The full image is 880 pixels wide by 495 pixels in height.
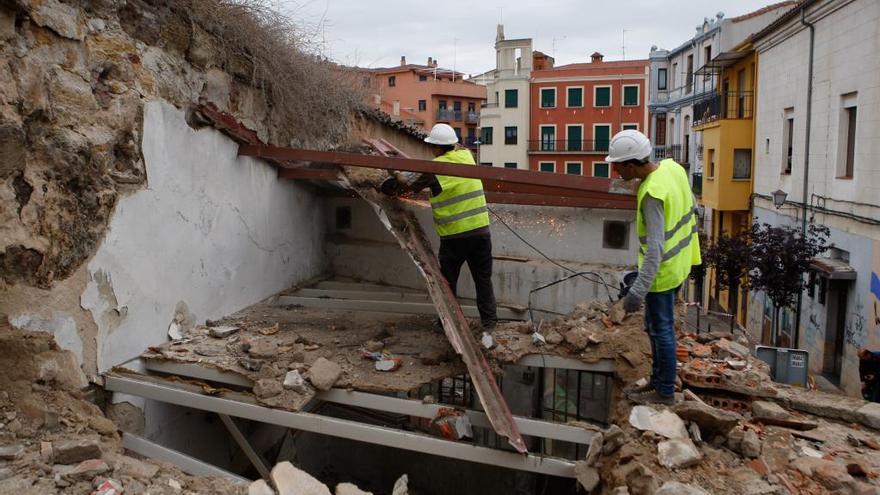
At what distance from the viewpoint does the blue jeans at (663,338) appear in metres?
4.42

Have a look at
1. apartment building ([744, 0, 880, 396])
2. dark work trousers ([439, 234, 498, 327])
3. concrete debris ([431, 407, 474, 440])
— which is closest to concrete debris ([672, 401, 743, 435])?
concrete debris ([431, 407, 474, 440])

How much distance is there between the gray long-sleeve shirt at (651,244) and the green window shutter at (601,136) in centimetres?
3768

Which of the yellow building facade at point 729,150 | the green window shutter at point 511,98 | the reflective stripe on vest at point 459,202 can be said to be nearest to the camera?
the reflective stripe on vest at point 459,202

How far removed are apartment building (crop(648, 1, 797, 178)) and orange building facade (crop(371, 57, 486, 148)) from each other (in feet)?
46.7

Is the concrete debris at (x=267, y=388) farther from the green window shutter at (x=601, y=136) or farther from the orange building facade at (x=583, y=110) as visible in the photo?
the green window shutter at (x=601, y=136)

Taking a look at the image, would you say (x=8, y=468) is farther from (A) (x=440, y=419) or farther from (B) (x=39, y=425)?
(A) (x=440, y=419)

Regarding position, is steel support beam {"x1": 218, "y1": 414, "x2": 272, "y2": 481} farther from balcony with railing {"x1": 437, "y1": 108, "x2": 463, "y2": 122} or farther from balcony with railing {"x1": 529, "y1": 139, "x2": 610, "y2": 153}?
balcony with railing {"x1": 437, "y1": 108, "x2": 463, "y2": 122}

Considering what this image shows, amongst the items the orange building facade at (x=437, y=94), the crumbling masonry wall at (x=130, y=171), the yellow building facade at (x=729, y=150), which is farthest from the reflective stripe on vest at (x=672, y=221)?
the orange building facade at (x=437, y=94)

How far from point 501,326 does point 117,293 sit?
2958mm

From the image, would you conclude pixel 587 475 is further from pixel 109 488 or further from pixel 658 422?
pixel 109 488

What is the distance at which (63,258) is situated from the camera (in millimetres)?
4469

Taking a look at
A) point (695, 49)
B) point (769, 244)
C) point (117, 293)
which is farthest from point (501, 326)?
point (695, 49)

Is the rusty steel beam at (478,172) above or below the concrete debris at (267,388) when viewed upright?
above

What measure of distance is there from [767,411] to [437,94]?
1740 inches
